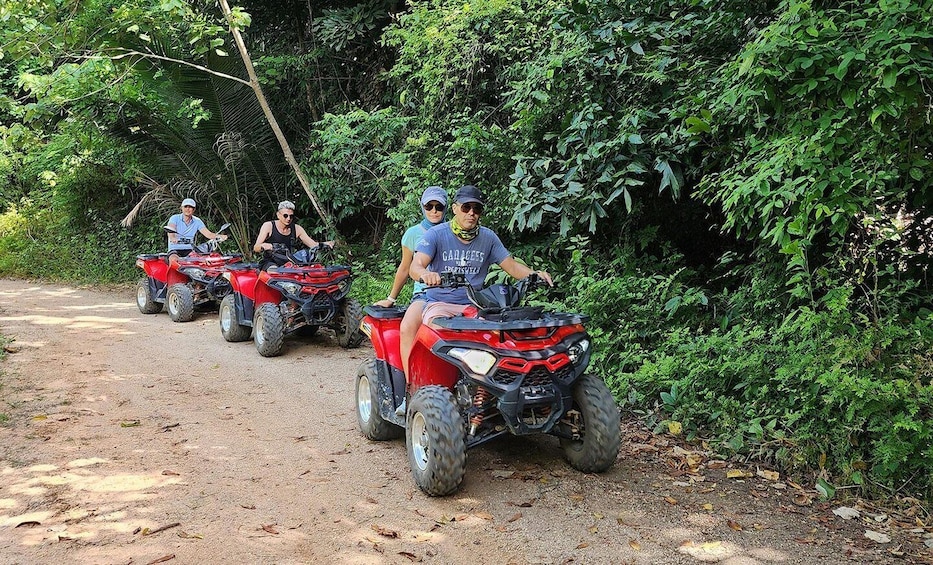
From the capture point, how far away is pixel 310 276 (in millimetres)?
8648

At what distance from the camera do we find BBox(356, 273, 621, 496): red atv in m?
4.21

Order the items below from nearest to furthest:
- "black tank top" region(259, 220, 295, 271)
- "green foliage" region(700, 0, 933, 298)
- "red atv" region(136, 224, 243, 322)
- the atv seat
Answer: "green foliage" region(700, 0, 933, 298) → the atv seat → "black tank top" region(259, 220, 295, 271) → "red atv" region(136, 224, 243, 322)

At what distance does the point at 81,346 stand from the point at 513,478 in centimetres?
693

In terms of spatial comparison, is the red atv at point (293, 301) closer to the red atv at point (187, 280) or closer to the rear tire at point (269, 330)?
the rear tire at point (269, 330)

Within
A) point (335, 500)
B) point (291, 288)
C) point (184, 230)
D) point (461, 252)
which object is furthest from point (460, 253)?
→ point (184, 230)

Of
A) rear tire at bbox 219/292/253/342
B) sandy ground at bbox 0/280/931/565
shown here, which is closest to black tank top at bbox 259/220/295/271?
rear tire at bbox 219/292/253/342

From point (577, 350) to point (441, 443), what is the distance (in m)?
1.00

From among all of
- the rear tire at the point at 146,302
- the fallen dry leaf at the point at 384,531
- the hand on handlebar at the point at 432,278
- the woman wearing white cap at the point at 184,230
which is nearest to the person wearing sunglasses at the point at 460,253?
the hand on handlebar at the point at 432,278

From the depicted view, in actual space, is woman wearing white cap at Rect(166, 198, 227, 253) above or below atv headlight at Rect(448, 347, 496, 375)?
above

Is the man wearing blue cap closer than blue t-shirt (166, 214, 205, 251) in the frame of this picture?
Yes

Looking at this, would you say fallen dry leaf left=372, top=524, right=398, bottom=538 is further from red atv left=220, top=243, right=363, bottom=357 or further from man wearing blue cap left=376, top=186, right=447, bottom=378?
red atv left=220, top=243, right=363, bottom=357

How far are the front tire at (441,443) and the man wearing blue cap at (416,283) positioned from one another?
599 mm

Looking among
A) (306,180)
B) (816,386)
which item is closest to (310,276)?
(306,180)

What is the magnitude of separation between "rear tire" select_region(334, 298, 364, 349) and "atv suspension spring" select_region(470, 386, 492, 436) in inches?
179
